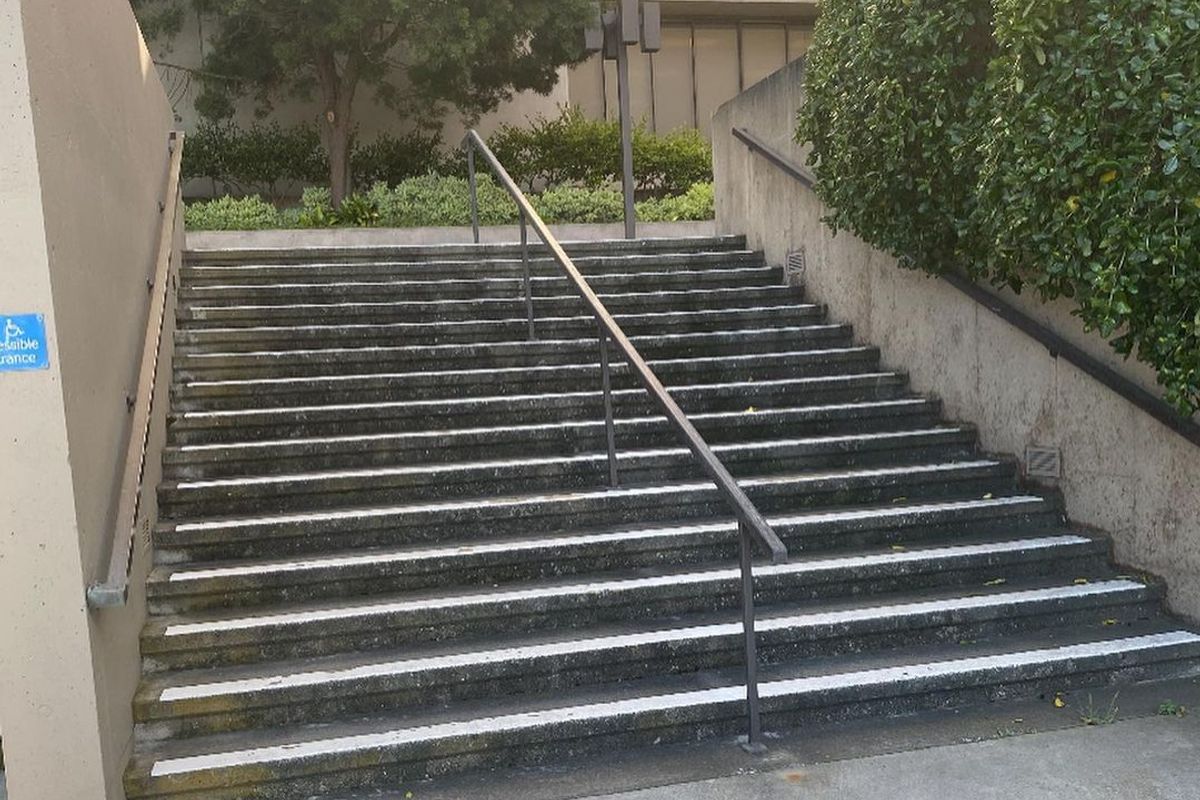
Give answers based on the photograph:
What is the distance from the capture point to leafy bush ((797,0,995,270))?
502 cm

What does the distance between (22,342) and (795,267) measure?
5137 mm

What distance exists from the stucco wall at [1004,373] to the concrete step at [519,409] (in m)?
0.38

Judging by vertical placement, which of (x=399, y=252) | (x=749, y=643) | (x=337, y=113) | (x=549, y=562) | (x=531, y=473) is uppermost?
(x=337, y=113)

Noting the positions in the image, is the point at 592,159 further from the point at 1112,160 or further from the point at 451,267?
the point at 1112,160

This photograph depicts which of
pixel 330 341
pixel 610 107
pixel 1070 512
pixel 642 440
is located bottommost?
pixel 1070 512

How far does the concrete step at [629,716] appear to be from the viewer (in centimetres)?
364

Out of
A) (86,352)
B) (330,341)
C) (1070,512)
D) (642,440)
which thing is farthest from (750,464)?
(86,352)

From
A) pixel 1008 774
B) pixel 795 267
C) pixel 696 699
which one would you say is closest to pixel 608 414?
pixel 696 699

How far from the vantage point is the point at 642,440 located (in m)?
5.73

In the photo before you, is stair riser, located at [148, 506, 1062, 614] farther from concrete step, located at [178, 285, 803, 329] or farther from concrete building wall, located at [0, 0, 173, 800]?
concrete step, located at [178, 285, 803, 329]

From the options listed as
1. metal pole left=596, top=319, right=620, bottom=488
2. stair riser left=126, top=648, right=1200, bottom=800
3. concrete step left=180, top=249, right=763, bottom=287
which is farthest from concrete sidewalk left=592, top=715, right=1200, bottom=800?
concrete step left=180, top=249, right=763, bottom=287

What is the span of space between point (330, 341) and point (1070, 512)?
13.3 ft

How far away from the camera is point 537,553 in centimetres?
469

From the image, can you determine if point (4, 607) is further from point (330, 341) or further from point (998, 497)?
point (998, 497)
